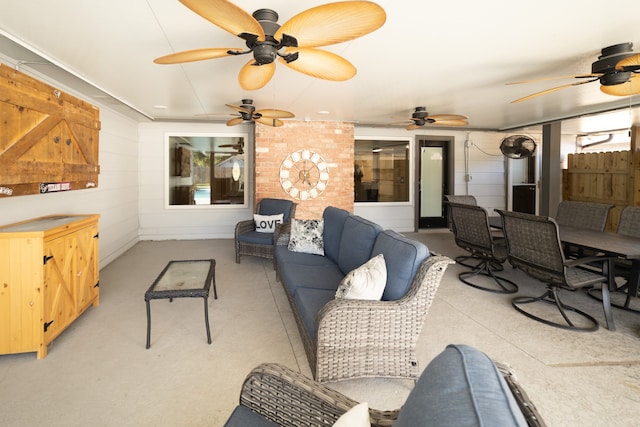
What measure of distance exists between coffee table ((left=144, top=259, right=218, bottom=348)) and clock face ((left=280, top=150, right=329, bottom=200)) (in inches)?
133

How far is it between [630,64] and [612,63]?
1.19ft

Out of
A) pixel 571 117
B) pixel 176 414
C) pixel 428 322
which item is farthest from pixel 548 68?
pixel 176 414

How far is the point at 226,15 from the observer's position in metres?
1.76

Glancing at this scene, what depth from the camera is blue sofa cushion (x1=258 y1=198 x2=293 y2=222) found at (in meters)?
5.75

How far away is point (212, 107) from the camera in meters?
5.93

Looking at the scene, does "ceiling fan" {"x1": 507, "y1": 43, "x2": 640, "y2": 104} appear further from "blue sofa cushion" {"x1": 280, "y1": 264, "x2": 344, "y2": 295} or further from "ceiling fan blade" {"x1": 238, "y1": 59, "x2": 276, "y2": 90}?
"blue sofa cushion" {"x1": 280, "y1": 264, "x2": 344, "y2": 295}

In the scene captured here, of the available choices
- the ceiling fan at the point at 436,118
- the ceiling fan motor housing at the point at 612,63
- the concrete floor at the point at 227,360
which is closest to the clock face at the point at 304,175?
the ceiling fan at the point at 436,118

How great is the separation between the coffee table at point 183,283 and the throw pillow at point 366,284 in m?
1.19

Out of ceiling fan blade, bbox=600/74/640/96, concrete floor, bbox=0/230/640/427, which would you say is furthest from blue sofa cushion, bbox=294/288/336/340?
ceiling fan blade, bbox=600/74/640/96

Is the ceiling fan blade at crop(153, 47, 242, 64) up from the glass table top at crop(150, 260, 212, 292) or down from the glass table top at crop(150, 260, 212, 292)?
up

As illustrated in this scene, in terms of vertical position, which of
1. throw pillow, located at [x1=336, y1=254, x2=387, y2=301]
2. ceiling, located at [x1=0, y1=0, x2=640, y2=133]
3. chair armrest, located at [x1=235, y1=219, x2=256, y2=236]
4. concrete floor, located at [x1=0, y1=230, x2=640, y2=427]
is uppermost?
ceiling, located at [x1=0, y1=0, x2=640, y2=133]

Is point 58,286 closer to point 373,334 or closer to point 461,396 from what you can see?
point 373,334

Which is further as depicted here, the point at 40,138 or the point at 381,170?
the point at 381,170

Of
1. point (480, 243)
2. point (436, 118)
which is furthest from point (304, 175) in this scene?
point (480, 243)
